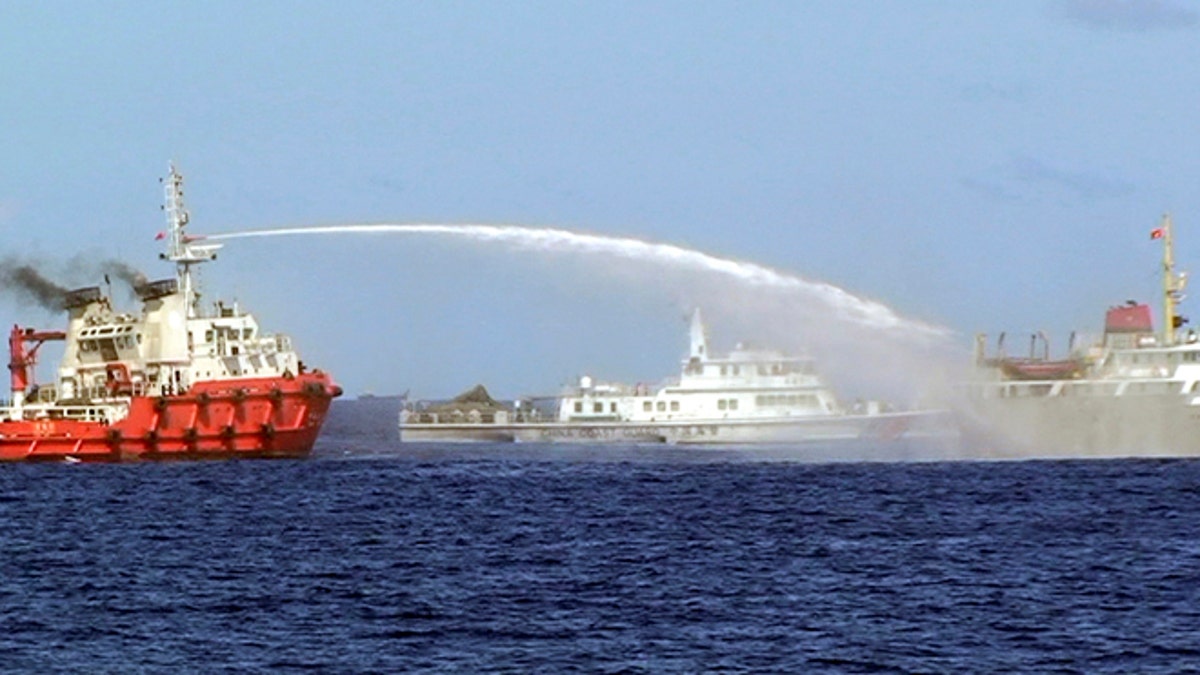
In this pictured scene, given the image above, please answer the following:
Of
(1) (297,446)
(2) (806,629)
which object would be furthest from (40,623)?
(1) (297,446)

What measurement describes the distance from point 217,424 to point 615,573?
154 feet

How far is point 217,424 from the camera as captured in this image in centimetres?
9694

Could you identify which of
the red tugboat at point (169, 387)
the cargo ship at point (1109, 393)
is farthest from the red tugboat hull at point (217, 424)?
the cargo ship at point (1109, 393)

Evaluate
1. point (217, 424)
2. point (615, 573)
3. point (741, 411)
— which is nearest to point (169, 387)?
point (217, 424)

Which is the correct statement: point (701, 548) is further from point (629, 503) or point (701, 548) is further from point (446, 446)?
point (446, 446)

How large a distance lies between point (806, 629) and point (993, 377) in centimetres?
5618

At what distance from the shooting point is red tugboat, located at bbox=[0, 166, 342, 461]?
97062mm

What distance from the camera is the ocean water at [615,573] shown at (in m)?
41.8

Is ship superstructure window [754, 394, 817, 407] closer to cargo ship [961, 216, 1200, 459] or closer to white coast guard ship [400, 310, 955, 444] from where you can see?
white coast guard ship [400, 310, 955, 444]

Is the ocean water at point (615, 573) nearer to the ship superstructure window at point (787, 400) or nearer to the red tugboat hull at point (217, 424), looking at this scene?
the red tugboat hull at point (217, 424)

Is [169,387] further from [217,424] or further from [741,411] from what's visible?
[741,411]

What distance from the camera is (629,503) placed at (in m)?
75.6

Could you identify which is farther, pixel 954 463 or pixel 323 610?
pixel 954 463

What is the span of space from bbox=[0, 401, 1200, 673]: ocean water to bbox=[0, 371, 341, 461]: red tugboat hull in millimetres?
7484
